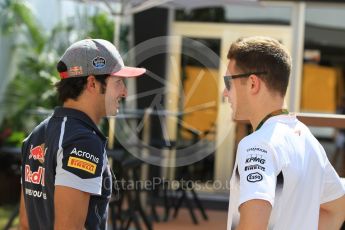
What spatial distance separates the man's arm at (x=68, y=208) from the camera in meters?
2.26

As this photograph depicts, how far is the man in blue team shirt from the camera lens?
2291mm

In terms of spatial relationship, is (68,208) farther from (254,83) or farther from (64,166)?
(254,83)

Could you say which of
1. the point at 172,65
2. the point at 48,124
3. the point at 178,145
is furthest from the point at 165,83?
the point at 48,124

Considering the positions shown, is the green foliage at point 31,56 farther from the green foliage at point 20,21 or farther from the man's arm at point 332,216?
the man's arm at point 332,216

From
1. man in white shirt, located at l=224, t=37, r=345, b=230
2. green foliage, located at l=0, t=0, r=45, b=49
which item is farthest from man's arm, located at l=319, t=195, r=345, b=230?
green foliage, located at l=0, t=0, r=45, b=49

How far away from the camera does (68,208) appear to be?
2.26 m

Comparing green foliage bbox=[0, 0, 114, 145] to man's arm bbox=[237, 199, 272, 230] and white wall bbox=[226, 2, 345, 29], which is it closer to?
white wall bbox=[226, 2, 345, 29]

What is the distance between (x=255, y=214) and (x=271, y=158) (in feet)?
0.63

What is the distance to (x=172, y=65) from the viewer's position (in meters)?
8.98

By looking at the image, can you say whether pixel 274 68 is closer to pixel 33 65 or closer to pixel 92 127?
pixel 92 127

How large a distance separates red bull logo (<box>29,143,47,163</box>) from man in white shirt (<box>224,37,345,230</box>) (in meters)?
0.75

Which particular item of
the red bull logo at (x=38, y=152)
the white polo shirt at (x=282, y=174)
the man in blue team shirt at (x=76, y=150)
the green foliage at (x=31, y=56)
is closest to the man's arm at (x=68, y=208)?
the man in blue team shirt at (x=76, y=150)

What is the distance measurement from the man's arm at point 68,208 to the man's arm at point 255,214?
65cm

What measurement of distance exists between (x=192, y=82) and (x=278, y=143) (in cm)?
696
